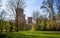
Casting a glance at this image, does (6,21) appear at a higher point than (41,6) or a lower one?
lower

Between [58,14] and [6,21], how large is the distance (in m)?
11.2

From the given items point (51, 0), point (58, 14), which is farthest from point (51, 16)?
point (51, 0)

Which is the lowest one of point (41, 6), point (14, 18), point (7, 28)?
point (7, 28)

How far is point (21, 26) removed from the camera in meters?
33.9

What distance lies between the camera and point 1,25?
27.4 meters

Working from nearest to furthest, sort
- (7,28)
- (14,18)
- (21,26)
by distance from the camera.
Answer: (7,28) < (14,18) < (21,26)

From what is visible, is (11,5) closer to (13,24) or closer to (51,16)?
(13,24)

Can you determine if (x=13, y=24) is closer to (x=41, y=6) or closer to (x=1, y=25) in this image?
(x=1, y=25)

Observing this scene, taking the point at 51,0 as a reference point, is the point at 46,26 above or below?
below

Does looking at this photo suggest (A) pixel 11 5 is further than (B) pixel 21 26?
No

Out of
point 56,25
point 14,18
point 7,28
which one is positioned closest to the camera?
point 56,25

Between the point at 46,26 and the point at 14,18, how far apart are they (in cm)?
771

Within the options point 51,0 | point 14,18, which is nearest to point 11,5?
point 14,18

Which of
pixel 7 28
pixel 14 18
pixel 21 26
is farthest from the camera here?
pixel 21 26
